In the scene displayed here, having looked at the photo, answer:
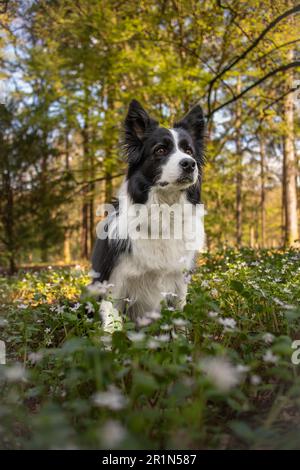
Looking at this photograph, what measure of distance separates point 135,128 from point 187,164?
3.32 feet

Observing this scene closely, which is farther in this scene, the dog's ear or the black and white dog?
the dog's ear

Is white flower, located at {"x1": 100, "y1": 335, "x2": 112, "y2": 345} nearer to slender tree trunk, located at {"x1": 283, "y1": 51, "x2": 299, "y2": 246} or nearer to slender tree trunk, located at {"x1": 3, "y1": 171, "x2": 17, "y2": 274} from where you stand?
slender tree trunk, located at {"x1": 3, "y1": 171, "x2": 17, "y2": 274}

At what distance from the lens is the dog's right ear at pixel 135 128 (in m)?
4.68

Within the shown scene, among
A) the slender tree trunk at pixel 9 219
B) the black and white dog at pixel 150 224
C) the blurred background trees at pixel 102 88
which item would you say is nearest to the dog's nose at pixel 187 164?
the black and white dog at pixel 150 224

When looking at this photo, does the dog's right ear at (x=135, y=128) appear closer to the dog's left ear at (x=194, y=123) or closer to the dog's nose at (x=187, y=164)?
the dog's left ear at (x=194, y=123)

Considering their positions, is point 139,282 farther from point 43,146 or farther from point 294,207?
point 294,207

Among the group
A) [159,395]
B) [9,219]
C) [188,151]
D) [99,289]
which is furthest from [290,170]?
[159,395]

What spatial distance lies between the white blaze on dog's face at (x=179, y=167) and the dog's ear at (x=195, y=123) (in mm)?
459

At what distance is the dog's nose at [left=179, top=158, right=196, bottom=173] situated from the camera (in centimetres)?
407

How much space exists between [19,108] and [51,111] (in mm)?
1005

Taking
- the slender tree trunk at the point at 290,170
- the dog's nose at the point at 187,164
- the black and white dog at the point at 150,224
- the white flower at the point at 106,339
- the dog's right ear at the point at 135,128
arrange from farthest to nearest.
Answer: the slender tree trunk at the point at 290,170, the dog's right ear at the point at 135,128, the black and white dog at the point at 150,224, the dog's nose at the point at 187,164, the white flower at the point at 106,339

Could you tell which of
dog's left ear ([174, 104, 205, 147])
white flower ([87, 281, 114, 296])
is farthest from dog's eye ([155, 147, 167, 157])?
white flower ([87, 281, 114, 296])
